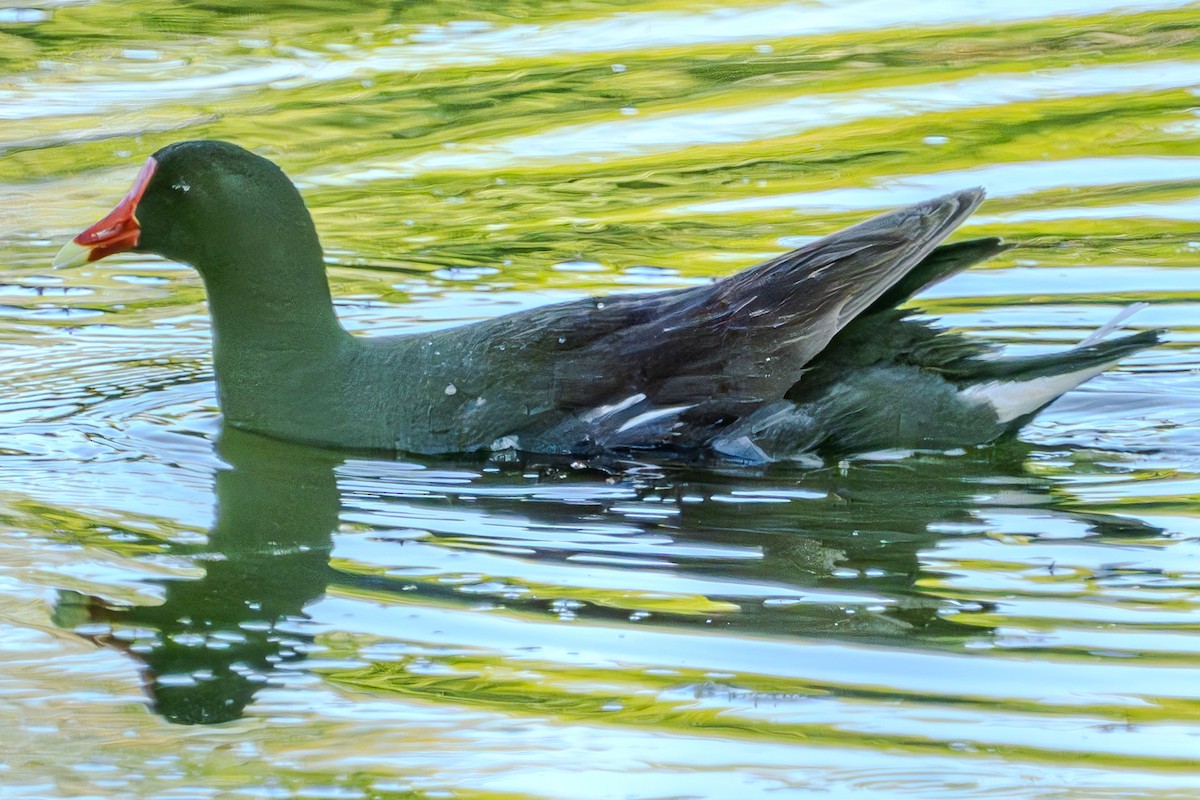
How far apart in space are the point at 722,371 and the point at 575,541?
35.9 inches

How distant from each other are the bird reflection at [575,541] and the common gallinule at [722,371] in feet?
0.37

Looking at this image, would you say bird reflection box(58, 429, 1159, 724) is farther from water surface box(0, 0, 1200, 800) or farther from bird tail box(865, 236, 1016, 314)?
bird tail box(865, 236, 1016, 314)

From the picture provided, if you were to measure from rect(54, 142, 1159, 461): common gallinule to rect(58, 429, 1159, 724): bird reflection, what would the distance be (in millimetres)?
113

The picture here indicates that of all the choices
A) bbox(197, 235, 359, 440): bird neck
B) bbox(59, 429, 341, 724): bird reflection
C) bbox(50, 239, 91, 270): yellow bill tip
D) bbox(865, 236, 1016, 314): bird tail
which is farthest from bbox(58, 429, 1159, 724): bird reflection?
bbox(50, 239, 91, 270): yellow bill tip

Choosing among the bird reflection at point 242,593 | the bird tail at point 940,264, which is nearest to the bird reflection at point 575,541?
the bird reflection at point 242,593

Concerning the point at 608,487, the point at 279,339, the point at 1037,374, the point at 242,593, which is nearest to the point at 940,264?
the point at 1037,374

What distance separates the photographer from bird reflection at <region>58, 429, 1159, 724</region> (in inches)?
148

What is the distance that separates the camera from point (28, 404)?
234 inches

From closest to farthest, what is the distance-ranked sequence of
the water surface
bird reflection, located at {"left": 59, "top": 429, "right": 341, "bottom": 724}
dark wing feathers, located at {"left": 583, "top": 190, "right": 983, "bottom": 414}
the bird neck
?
the water surface < bird reflection, located at {"left": 59, "top": 429, "right": 341, "bottom": 724} < dark wing feathers, located at {"left": 583, "top": 190, "right": 983, "bottom": 414} < the bird neck

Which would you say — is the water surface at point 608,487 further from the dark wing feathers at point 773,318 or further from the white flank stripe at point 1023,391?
the dark wing feathers at point 773,318

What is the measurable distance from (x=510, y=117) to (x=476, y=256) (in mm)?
1789

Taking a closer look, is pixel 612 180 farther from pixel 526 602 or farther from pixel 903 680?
pixel 903 680

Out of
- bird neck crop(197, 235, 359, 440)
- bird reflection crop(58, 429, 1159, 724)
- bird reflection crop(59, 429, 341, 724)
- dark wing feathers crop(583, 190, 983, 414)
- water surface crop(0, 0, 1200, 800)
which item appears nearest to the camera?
water surface crop(0, 0, 1200, 800)

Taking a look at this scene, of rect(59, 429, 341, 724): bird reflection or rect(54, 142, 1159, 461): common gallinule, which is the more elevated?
rect(54, 142, 1159, 461): common gallinule
